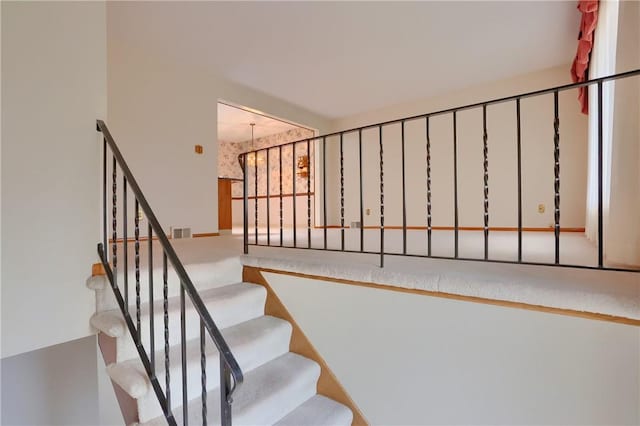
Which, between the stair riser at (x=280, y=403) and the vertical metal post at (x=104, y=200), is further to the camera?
the vertical metal post at (x=104, y=200)

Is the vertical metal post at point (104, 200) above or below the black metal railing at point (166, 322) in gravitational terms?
above

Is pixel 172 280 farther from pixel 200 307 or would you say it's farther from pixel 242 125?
pixel 242 125

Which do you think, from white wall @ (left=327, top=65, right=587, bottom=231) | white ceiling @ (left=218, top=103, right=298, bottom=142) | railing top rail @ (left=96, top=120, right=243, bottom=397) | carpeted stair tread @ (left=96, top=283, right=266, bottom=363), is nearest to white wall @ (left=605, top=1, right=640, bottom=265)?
railing top rail @ (left=96, top=120, right=243, bottom=397)

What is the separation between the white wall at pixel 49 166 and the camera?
148 centimetres

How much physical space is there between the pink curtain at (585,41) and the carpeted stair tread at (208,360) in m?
3.56

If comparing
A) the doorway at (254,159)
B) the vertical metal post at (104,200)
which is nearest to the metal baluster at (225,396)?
the vertical metal post at (104,200)

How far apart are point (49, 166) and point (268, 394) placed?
63.4 inches

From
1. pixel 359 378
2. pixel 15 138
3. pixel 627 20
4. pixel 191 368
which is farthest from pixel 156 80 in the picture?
pixel 627 20

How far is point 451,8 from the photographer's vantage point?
2879mm

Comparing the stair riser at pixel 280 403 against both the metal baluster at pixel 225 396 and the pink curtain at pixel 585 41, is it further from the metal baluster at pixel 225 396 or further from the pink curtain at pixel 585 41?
the pink curtain at pixel 585 41

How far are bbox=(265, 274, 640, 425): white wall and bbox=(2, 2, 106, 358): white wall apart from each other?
125 cm

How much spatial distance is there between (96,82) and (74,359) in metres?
1.61

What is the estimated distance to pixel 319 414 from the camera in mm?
1680

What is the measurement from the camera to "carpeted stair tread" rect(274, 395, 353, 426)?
1.62 meters
